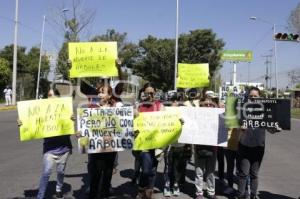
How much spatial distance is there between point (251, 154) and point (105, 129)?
7.22 ft

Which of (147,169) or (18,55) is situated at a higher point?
(18,55)

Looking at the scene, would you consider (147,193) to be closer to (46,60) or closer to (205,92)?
(205,92)

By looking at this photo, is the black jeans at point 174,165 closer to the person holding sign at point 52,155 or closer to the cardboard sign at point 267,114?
the cardboard sign at point 267,114

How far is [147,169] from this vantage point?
740 cm

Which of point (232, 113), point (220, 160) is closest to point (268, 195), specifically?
point (220, 160)

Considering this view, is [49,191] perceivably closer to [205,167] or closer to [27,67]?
[205,167]

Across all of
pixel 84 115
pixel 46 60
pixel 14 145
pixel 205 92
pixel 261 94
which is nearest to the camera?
pixel 84 115

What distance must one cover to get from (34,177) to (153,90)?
3.43 metres

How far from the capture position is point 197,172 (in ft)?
26.3

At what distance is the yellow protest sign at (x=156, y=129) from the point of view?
7.50 m

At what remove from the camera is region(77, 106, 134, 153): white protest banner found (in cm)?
730

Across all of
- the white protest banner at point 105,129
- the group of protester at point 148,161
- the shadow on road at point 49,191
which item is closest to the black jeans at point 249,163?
the group of protester at point 148,161

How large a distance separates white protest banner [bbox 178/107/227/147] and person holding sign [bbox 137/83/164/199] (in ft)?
1.99

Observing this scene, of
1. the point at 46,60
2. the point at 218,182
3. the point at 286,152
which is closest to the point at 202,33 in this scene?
the point at 46,60
